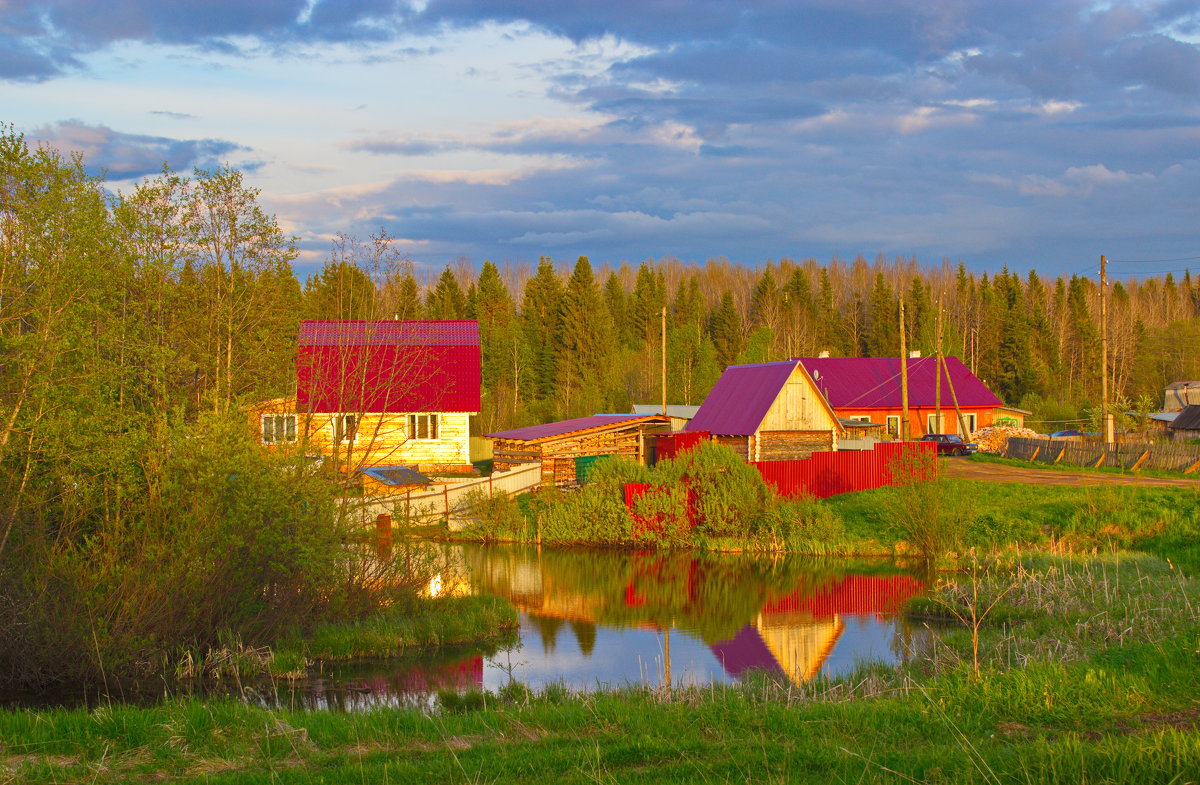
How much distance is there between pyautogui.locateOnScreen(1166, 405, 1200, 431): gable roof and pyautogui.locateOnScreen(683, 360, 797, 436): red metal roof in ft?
69.6

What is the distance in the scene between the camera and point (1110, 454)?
3191 centimetres

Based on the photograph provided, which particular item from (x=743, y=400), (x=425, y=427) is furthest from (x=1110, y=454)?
(x=425, y=427)

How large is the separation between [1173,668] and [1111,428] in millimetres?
28146

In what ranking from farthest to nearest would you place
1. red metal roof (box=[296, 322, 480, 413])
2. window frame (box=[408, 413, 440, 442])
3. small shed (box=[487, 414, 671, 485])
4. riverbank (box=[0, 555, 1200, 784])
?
window frame (box=[408, 413, 440, 442]) → small shed (box=[487, 414, 671, 485]) → red metal roof (box=[296, 322, 480, 413]) → riverbank (box=[0, 555, 1200, 784])

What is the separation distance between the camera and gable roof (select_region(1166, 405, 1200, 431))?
44.0 m

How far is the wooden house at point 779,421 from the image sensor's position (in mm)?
33844

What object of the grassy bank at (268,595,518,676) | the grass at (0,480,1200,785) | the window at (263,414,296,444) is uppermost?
the window at (263,414,296,444)

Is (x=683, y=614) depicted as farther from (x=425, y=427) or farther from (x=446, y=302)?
(x=446, y=302)

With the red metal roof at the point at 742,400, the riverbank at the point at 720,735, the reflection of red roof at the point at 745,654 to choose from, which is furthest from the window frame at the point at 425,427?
the riverbank at the point at 720,735

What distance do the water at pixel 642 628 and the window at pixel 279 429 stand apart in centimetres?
357

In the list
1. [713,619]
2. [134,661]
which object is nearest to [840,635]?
[713,619]

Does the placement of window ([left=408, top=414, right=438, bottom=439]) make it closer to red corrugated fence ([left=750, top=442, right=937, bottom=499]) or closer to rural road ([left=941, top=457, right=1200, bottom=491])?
red corrugated fence ([left=750, top=442, right=937, bottom=499])

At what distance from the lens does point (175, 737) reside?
→ 816 cm

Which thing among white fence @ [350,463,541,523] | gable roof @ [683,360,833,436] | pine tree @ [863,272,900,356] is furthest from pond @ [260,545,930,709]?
→ pine tree @ [863,272,900,356]
